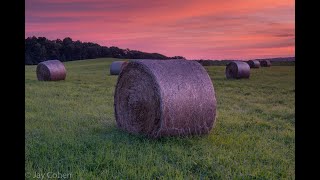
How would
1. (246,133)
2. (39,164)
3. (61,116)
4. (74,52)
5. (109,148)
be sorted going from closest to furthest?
1. (39,164)
2. (109,148)
3. (246,133)
4. (61,116)
5. (74,52)

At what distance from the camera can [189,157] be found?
7.29 meters

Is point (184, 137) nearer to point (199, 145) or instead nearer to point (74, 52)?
point (199, 145)

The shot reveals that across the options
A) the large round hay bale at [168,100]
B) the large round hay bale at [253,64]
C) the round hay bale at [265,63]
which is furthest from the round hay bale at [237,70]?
the round hay bale at [265,63]

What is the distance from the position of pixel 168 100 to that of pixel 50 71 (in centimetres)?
2059

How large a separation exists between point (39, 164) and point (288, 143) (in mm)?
5367

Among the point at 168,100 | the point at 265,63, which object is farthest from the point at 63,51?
the point at 168,100

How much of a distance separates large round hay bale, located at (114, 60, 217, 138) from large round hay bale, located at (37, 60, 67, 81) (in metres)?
19.0

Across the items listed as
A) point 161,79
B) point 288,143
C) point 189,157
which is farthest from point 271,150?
point 161,79

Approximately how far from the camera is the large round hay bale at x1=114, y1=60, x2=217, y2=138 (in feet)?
28.6

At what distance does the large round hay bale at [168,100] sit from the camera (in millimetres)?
8711

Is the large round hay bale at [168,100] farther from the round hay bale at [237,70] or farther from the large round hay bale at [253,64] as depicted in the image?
the large round hay bale at [253,64]

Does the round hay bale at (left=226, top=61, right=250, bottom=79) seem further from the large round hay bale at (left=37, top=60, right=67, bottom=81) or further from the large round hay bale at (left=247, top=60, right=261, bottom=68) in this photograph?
the large round hay bale at (left=247, top=60, right=261, bottom=68)

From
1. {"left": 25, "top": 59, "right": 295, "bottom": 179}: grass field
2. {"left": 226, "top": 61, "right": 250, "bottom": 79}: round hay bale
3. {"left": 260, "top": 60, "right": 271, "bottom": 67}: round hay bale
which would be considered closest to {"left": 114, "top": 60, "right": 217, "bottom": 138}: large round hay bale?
{"left": 25, "top": 59, "right": 295, "bottom": 179}: grass field
